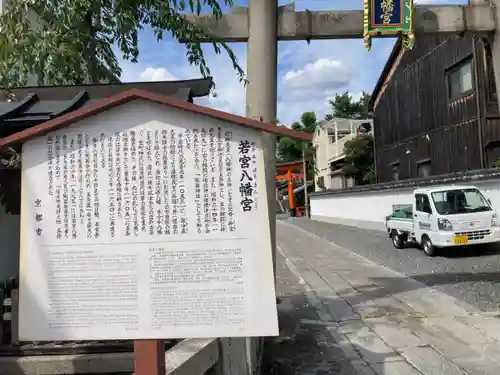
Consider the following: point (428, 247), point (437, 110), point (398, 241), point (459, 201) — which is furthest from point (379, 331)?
point (437, 110)

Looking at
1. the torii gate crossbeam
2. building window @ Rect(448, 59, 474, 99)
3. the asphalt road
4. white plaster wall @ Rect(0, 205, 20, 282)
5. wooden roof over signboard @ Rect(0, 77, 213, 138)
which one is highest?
building window @ Rect(448, 59, 474, 99)

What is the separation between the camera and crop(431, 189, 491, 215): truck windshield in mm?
12730

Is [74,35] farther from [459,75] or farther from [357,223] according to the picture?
[357,223]

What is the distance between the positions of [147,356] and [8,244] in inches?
95.3

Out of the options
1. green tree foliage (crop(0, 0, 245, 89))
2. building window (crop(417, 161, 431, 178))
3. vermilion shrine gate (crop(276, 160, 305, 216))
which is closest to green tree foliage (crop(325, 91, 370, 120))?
vermilion shrine gate (crop(276, 160, 305, 216))

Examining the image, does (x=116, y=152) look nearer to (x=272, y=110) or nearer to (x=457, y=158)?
(x=272, y=110)

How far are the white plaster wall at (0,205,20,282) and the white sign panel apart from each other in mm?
1893

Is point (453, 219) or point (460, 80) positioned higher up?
point (460, 80)

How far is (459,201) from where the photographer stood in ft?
42.8

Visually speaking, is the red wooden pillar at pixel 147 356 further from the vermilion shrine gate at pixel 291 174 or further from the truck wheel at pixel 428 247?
the vermilion shrine gate at pixel 291 174

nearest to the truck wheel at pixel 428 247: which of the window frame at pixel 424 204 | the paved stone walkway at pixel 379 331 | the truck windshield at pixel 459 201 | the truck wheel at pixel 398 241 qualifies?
the window frame at pixel 424 204

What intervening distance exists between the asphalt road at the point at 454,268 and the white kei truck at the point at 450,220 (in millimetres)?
428

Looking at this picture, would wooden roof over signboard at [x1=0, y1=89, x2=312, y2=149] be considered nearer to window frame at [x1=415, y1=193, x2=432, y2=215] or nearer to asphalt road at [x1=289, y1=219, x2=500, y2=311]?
asphalt road at [x1=289, y1=219, x2=500, y2=311]

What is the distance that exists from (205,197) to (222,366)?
1.83 m
